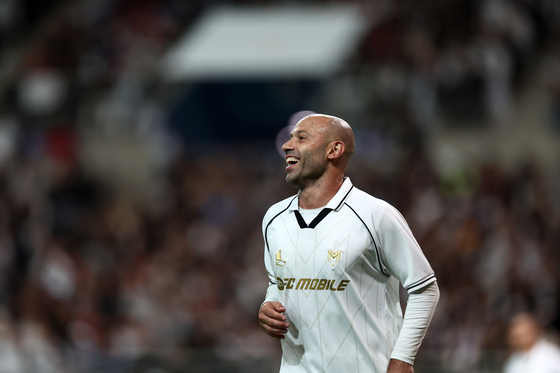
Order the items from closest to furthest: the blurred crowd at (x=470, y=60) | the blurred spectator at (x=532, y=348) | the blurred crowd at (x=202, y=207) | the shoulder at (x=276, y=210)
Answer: the shoulder at (x=276, y=210)
the blurred spectator at (x=532, y=348)
the blurred crowd at (x=202, y=207)
the blurred crowd at (x=470, y=60)

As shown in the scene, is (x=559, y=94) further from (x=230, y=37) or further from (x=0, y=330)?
(x=0, y=330)

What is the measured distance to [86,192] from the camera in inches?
524

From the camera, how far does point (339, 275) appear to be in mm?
3889

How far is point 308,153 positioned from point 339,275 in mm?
666

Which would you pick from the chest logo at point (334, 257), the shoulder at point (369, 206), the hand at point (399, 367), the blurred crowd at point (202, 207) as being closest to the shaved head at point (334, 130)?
the shoulder at point (369, 206)

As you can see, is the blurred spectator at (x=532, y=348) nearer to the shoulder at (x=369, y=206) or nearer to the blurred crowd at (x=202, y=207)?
the blurred crowd at (x=202, y=207)

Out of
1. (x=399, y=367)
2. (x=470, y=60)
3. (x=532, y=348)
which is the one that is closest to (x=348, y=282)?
(x=399, y=367)

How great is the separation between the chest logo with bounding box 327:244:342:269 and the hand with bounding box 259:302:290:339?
34 centimetres

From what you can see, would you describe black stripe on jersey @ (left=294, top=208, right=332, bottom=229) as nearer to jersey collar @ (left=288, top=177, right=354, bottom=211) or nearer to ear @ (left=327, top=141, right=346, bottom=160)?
jersey collar @ (left=288, top=177, right=354, bottom=211)

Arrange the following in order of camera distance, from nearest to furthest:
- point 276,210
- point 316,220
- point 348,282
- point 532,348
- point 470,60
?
point 348,282 < point 316,220 < point 276,210 < point 532,348 < point 470,60

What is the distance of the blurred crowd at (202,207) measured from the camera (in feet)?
31.1

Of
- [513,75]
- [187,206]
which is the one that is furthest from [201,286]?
[513,75]

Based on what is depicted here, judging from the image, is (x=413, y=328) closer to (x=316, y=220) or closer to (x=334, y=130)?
(x=316, y=220)

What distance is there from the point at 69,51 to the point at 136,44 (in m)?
1.32
